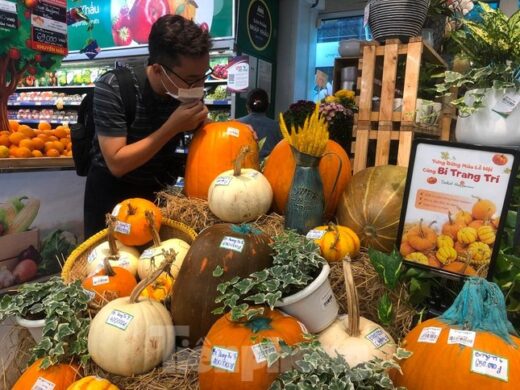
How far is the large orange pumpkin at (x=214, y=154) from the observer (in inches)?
69.3

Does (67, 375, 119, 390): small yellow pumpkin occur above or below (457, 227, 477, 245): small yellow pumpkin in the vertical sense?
below

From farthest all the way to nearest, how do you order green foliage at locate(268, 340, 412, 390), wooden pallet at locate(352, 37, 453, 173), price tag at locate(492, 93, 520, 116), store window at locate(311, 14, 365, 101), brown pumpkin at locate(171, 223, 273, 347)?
store window at locate(311, 14, 365, 101), wooden pallet at locate(352, 37, 453, 173), price tag at locate(492, 93, 520, 116), brown pumpkin at locate(171, 223, 273, 347), green foliage at locate(268, 340, 412, 390)

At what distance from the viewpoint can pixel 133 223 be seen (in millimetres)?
1502

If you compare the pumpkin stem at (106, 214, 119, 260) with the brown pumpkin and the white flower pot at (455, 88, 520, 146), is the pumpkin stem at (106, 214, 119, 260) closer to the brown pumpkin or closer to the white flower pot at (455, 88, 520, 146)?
the brown pumpkin

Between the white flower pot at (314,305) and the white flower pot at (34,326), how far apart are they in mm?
655

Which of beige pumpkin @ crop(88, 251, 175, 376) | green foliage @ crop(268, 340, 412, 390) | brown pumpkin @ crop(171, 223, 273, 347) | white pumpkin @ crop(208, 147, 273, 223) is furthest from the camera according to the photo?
white pumpkin @ crop(208, 147, 273, 223)

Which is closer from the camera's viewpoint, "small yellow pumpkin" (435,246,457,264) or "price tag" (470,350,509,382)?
"price tag" (470,350,509,382)

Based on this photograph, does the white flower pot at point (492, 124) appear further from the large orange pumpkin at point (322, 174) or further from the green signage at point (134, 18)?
the green signage at point (134, 18)

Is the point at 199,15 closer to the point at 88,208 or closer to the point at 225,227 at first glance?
the point at 88,208

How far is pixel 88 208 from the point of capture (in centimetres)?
218

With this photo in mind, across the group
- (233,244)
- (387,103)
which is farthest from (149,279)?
(387,103)

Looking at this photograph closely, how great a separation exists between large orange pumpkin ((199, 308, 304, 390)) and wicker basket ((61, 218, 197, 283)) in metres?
0.58

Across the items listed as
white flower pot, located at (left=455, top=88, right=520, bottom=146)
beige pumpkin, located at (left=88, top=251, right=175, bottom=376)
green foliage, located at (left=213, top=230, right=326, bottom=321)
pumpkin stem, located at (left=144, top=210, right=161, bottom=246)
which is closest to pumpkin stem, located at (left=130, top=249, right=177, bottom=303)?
beige pumpkin, located at (left=88, top=251, right=175, bottom=376)

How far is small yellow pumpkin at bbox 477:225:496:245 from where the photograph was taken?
1.16 metres
